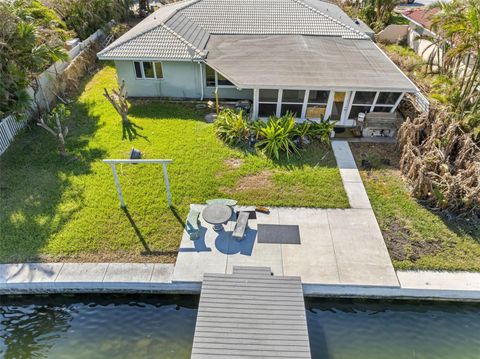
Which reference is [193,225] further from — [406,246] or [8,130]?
[8,130]

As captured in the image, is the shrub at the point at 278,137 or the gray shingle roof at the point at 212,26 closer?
the shrub at the point at 278,137

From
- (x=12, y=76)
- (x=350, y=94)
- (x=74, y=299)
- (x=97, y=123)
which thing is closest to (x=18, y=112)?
(x=12, y=76)

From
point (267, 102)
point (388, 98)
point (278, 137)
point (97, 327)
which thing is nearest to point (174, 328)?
point (97, 327)

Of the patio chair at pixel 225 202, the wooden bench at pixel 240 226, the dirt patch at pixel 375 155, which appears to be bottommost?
the wooden bench at pixel 240 226

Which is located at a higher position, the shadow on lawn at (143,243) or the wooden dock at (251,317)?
the wooden dock at (251,317)

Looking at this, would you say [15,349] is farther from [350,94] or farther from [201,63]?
[350,94]

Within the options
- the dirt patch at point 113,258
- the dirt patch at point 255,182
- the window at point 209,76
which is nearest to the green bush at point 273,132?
the dirt patch at point 255,182

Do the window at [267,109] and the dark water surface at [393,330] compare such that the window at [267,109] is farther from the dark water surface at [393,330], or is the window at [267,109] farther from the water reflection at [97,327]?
the water reflection at [97,327]

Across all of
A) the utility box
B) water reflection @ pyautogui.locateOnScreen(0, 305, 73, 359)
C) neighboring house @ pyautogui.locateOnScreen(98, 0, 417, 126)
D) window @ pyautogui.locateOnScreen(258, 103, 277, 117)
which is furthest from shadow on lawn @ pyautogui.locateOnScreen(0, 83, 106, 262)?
the utility box
